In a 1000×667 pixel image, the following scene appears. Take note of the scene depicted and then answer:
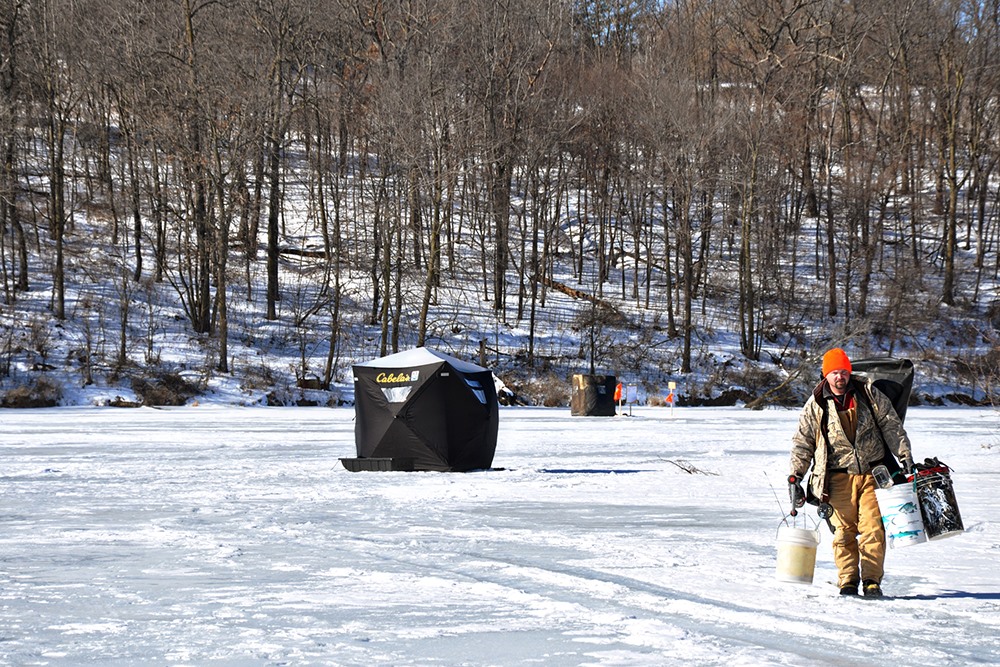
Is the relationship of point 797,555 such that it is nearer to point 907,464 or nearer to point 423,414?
point 907,464

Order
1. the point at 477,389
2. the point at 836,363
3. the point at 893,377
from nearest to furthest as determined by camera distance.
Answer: the point at 836,363
the point at 893,377
the point at 477,389

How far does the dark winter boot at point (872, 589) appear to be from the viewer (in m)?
7.82

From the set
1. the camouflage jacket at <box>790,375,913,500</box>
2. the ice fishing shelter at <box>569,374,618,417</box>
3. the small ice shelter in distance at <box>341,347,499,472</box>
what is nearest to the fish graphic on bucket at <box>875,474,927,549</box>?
the camouflage jacket at <box>790,375,913,500</box>

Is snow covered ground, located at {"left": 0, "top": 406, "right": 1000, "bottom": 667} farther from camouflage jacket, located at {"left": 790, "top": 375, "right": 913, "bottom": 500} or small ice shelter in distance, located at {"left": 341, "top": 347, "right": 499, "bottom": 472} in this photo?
camouflage jacket, located at {"left": 790, "top": 375, "right": 913, "bottom": 500}

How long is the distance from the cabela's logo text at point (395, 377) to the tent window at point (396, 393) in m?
0.10

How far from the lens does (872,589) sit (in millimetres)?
7820

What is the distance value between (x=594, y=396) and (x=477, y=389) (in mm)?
15573

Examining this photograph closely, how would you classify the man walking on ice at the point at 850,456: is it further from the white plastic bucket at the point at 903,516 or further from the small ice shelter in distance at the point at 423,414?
the small ice shelter in distance at the point at 423,414

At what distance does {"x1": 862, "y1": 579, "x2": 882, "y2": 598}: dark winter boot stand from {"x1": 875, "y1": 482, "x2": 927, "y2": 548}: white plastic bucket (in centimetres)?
30

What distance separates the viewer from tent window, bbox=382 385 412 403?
1592cm

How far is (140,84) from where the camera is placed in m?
45.8

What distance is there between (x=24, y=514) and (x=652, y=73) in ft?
141

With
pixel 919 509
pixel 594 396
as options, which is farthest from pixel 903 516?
pixel 594 396

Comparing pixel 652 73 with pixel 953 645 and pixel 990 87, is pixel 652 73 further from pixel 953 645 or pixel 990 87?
pixel 953 645
